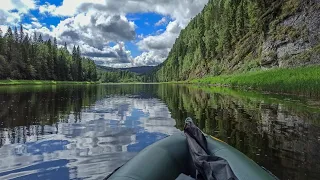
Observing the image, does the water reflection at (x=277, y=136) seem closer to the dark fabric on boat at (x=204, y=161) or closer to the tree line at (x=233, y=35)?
the dark fabric on boat at (x=204, y=161)

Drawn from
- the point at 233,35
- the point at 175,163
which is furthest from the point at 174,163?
the point at 233,35

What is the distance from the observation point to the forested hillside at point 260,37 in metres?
36.7

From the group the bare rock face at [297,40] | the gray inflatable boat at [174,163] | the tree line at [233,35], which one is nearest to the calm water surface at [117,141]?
the gray inflatable boat at [174,163]

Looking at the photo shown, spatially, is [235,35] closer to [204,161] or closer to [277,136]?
[277,136]

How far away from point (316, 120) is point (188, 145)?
35.1 ft

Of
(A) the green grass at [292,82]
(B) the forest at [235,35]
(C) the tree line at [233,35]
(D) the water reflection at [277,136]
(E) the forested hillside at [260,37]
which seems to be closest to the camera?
(D) the water reflection at [277,136]

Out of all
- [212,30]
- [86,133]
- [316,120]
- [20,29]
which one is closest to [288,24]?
[316,120]

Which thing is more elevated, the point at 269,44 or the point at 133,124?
the point at 269,44

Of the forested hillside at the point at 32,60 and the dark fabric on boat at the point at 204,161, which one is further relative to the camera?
the forested hillside at the point at 32,60

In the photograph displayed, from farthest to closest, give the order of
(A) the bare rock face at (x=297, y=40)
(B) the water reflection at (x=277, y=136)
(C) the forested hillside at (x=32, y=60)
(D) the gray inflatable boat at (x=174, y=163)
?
(C) the forested hillside at (x=32, y=60) → (A) the bare rock face at (x=297, y=40) → (B) the water reflection at (x=277, y=136) → (D) the gray inflatable boat at (x=174, y=163)

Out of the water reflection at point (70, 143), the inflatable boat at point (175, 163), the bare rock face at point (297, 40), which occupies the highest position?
the bare rock face at point (297, 40)

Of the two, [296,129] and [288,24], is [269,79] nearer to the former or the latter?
[288,24]

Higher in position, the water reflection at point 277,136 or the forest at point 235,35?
the forest at point 235,35

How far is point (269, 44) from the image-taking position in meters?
47.9
